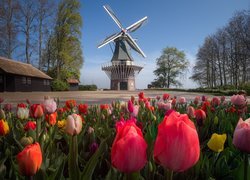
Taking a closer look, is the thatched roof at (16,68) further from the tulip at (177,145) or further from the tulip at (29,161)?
the tulip at (177,145)

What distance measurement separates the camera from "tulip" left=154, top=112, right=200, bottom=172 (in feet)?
2.42

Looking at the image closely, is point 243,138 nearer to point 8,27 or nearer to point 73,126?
point 73,126

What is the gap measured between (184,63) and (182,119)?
60.5 m

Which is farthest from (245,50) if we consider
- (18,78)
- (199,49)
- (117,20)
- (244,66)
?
(18,78)

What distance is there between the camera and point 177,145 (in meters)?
0.74

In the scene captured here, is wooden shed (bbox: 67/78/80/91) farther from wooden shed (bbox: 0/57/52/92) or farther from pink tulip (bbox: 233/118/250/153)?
pink tulip (bbox: 233/118/250/153)

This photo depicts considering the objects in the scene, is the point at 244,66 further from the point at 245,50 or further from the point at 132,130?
the point at 132,130

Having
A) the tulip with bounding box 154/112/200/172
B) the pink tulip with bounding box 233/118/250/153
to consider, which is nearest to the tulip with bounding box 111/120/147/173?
the tulip with bounding box 154/112/200/172

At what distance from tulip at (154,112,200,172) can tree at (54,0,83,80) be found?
38.3m

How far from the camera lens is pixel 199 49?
49.2 m

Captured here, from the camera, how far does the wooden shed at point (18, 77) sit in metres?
28.6

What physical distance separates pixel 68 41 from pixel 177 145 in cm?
3999

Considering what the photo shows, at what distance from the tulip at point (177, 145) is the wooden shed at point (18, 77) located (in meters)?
29.6

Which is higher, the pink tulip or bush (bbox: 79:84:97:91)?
bush (bbox: 79:84:97:91)
